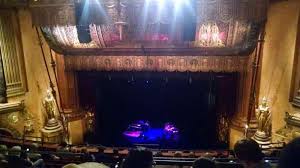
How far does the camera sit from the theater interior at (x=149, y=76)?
6.60 meters

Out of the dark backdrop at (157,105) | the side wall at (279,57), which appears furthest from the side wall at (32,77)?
the side wall at (279,57)

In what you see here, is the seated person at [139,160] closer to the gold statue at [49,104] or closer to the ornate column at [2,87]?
the gold statue at [49,104]

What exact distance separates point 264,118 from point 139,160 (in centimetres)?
652

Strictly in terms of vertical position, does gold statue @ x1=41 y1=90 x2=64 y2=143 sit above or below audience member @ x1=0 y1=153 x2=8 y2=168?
below

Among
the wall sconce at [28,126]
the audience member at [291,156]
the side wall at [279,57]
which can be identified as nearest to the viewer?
the audience member at [291,156]

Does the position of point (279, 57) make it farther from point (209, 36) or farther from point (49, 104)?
point (49, 104)

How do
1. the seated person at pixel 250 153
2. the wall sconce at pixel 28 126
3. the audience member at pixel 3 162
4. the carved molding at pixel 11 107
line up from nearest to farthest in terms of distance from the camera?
the seated person at pixel 250 153 < the audience member at pixel 3 162 < the carved molding at pixel 11 107 < the wall sconce at pixel 28 126

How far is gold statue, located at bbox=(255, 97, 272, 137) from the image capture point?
7867mm

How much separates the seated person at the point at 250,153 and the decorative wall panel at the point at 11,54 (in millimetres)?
8499

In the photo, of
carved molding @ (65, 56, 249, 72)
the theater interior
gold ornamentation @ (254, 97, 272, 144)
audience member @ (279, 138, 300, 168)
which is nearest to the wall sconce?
the theater interior

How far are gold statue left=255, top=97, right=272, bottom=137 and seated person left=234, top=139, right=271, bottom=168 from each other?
238 inches

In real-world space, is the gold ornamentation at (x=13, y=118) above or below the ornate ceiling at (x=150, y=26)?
below

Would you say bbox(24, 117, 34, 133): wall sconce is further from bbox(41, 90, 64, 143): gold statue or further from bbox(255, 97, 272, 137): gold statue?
bbox(255, 97, 272, 137): gold statue

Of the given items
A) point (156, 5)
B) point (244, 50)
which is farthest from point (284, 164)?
point (244, 50)
